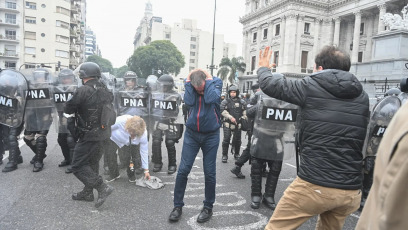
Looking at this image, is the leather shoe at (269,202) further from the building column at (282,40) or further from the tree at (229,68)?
the building column at (282,40)

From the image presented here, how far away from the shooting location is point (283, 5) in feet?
149

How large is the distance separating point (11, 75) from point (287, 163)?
6243 millimetres

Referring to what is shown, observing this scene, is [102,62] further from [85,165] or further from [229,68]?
[85,165]

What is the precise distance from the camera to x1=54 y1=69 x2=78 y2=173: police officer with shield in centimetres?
567

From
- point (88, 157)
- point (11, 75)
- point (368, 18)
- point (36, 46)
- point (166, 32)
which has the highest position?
point (166, 32)

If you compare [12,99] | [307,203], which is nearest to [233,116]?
[12,99]

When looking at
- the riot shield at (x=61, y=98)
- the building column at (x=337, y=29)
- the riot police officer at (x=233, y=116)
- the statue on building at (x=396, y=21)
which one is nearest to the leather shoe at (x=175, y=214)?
the riot shield at (x=61, y=98)

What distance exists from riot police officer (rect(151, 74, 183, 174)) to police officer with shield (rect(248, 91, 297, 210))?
2059 mm

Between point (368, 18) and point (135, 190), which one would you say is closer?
point (135, 190)

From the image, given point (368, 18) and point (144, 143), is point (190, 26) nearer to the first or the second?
point (368, 18)

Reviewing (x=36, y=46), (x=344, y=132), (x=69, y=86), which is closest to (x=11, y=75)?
(x=69, y=86)

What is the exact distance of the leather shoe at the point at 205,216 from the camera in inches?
143

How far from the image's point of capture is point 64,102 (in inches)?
222

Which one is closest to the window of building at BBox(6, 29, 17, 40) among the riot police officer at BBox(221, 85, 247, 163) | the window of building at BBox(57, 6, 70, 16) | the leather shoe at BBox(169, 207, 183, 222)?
the window of building at BBox(57, 6, 70, 16)
